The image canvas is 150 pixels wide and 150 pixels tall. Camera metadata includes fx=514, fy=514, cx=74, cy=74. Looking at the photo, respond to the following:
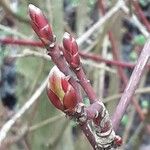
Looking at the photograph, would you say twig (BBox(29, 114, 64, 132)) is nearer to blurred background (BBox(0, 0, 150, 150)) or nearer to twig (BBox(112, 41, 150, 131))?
blurred background (BBox(0, 0, 150, 150))

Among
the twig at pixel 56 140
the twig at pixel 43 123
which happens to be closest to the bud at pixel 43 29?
the twig at pixel 43 123

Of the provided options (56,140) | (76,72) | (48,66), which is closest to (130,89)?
(76,72)

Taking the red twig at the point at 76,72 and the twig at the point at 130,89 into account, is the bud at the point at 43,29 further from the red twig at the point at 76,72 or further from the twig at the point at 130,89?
the twig at the point at 130,89

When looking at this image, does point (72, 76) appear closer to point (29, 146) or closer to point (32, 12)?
point (32, 12)

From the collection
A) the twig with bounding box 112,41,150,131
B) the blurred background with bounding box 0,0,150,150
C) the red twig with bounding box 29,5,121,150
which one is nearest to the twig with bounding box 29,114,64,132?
the blurred background with bounding box 0,0,150,150

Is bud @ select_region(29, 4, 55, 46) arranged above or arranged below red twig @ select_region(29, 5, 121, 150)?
above

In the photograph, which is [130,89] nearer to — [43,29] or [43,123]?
[43,29]

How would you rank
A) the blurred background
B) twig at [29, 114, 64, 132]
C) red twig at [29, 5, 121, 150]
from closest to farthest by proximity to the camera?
red twig at [29, 5, 121, 150] < the blurred background < twig at [29, 114, 64, 132]
